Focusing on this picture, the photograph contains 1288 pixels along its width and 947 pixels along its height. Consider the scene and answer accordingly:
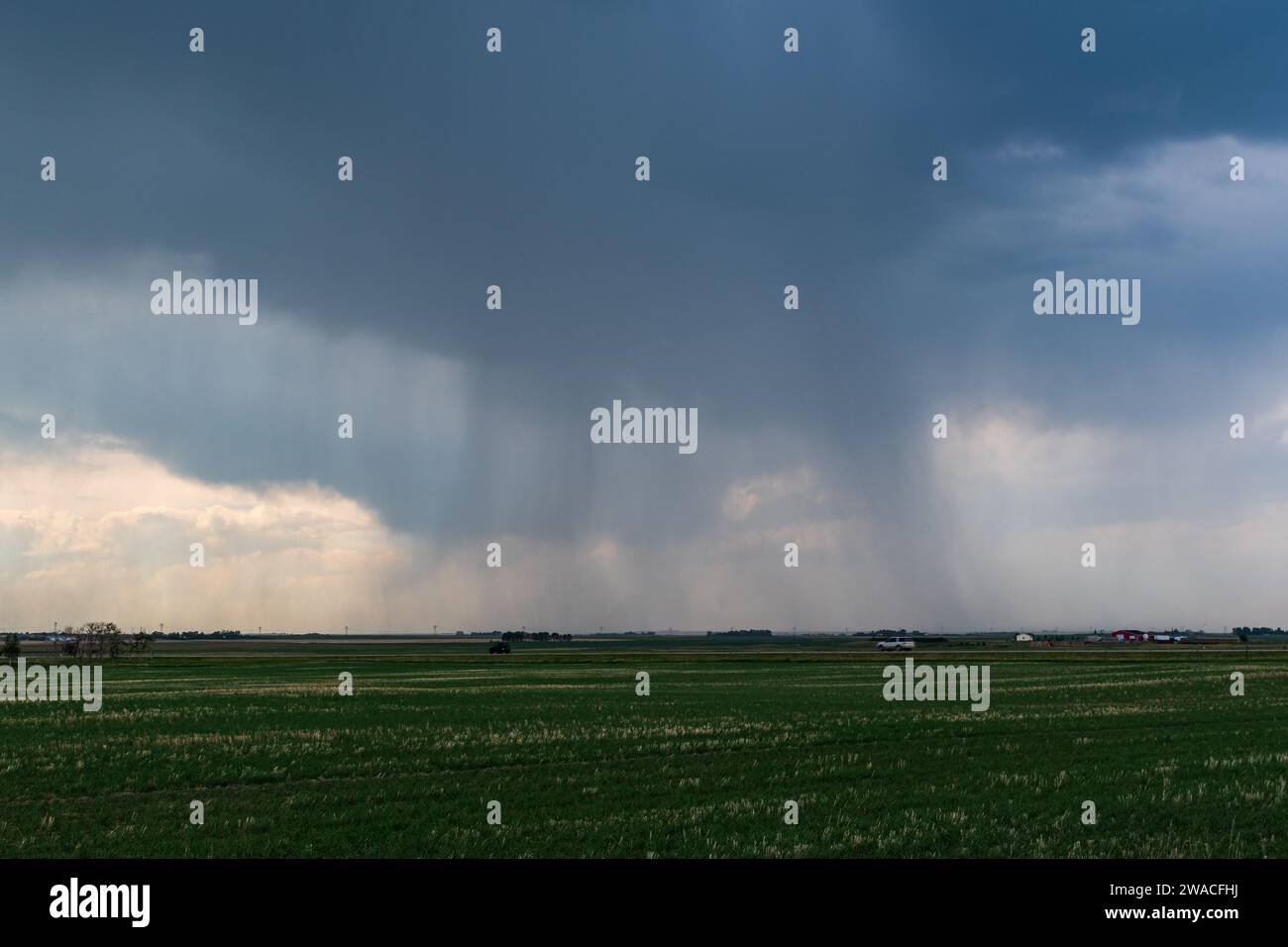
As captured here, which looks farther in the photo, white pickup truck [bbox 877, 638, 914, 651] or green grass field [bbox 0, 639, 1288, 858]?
white pickup truck [bbox 877, 638, 914, 651]

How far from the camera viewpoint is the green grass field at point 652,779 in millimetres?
17734

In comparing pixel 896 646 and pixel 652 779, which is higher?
pixel 652 779

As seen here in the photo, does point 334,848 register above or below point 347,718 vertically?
above

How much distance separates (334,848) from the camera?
17.3 metres

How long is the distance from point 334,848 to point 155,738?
2302 centimetres

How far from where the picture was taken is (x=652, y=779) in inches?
979

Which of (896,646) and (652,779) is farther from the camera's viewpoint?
(896,646)

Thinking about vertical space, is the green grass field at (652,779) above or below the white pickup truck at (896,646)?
above

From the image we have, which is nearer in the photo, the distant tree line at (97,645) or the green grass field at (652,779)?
the green grass field at (652,779)

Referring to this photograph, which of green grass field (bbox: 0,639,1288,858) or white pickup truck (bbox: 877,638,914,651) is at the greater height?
green grass field (bbox: 0,639,1288,858)

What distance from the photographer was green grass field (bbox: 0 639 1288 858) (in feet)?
58.2

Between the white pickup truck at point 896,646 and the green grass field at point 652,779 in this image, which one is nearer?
the green grass field at point 652,779
